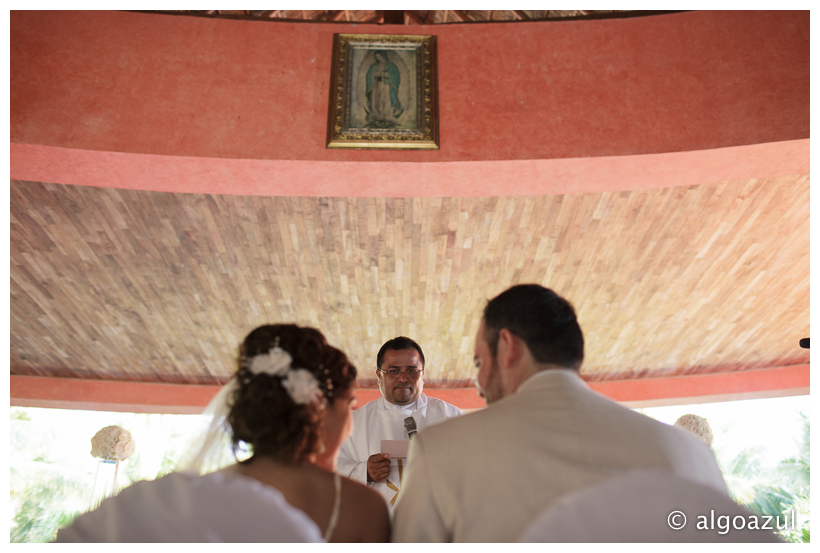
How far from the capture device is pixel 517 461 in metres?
1.32

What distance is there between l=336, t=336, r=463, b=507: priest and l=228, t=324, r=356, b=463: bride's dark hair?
5.01 ft

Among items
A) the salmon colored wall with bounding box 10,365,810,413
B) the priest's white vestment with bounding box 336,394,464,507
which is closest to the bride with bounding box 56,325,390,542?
the priest's white vestment with bounding box 336,394,464,507

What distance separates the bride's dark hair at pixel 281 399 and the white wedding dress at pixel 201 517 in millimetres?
269

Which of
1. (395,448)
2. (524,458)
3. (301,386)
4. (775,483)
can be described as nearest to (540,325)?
(524,458)

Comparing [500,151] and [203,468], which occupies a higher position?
[500,151]

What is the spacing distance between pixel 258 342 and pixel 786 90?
3951 millimetres

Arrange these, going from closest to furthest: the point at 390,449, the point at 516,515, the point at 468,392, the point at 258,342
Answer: the point at 516,515 < the point at 258,342 < the point at 390,449 < the point at 468,392

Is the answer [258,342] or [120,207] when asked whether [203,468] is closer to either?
[258,342]

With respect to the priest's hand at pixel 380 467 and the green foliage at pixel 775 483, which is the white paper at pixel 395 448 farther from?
the green foliage at pixel 775 483

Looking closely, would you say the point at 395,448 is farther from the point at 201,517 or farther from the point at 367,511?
the point at 201,517

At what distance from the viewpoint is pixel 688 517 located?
113 centimetres

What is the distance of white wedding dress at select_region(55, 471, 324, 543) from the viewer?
116 cm

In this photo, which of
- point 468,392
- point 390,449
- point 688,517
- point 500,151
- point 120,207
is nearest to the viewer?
point 688,517
